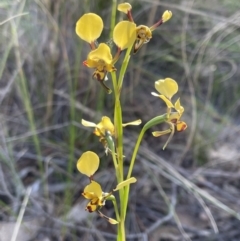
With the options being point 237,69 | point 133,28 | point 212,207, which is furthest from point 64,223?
point 237,69

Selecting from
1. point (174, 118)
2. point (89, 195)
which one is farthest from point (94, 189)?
point (174, 118)

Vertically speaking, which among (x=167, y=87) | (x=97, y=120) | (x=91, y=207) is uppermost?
(x=167, y=87)

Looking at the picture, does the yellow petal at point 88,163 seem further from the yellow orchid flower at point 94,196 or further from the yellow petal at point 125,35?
the yellow petal at point 125,35


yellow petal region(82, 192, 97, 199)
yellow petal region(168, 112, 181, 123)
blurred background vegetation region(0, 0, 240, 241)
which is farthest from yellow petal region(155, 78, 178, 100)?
blurred background vegetation region(0, 0, 240, 241)

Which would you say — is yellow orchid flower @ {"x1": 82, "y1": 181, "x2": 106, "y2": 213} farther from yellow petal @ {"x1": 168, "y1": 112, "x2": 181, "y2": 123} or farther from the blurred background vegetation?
the blurred background vegetation

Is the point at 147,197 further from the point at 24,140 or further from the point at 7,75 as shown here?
the point at 7,75

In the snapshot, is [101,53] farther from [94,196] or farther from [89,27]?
[94,196]
